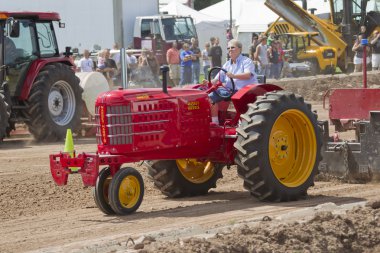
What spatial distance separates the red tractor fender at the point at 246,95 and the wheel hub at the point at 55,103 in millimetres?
7663

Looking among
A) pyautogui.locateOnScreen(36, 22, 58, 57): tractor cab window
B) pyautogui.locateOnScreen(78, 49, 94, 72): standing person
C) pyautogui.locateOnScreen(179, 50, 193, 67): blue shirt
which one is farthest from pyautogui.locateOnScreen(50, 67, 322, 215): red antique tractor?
pyautogui.locateOnScreen(179, 50, 193, 67): blue shirt

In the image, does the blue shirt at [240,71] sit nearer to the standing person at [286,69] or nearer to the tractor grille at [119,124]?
the tractor grille at [119,124]

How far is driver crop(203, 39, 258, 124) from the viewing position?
377 inches

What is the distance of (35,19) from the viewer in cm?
1661

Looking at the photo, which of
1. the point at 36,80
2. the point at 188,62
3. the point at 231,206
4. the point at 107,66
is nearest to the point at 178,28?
the point at 188,62

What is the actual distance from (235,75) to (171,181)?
1.23 m

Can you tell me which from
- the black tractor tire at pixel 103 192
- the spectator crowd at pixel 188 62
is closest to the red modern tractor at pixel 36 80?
the spectator crowd at pixel 188 62

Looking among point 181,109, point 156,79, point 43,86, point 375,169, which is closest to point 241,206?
point 181,109

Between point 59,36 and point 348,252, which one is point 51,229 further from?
point 59,36

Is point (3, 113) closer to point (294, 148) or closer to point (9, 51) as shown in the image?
point (9, 51)

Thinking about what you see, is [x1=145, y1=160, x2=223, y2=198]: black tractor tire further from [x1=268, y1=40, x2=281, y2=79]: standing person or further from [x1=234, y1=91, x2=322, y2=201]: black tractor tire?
[x1=268, y1=40, x2=281, y2=79]: standing person

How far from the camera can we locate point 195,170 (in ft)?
32.9

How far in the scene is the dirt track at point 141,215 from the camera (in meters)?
6.98

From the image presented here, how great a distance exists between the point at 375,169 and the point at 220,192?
162 cm
